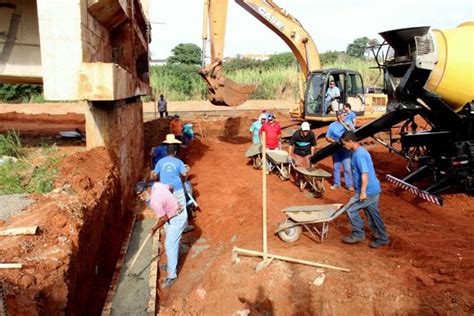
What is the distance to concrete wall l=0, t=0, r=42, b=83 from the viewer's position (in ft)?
24.1

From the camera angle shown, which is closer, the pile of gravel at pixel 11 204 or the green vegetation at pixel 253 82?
the pile of gravel at pixel 11 204

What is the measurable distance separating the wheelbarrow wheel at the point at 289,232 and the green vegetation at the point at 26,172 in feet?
11.1

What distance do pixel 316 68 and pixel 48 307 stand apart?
11680 mm

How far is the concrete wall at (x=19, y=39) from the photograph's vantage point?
7.36 metres

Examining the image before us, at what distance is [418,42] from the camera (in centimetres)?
704

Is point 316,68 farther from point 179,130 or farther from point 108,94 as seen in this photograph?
point 108,94

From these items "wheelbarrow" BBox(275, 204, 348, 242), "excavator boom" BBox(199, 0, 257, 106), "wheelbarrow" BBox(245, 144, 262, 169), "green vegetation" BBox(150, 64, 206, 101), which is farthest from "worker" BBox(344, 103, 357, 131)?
"green vegetation" BBox(150, 64, 206, 101)

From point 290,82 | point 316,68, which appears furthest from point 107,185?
point 290,82

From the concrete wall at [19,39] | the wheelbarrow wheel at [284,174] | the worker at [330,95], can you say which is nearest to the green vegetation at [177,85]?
the worker at [330,95]

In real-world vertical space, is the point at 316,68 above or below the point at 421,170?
above

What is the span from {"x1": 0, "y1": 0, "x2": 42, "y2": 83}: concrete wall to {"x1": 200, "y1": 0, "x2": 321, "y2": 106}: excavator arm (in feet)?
14.9

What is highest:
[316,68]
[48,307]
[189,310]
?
[316,68]

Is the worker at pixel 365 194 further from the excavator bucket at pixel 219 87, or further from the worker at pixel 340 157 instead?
the excavator bucket at pixel 219 87

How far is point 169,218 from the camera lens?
5.66 meters
